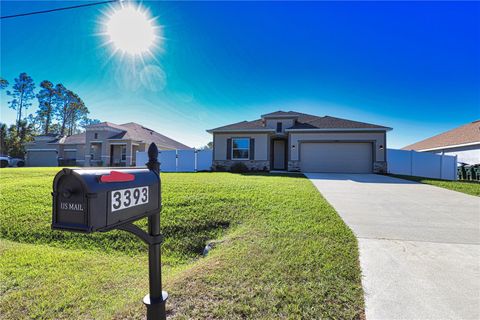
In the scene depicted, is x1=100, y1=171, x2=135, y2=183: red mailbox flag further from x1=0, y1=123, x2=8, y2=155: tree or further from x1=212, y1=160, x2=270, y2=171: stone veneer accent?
x1=0, y1=123, x2=8, y2=155: tree

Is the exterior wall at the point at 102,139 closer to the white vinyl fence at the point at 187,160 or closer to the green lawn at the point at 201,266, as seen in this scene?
the white vinyl fence at the point at 187,160

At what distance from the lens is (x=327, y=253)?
115 inches

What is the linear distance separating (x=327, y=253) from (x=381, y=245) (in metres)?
0.99

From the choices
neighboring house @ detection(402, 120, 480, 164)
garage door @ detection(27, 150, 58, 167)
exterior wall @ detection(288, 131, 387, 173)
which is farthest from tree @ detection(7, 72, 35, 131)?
neighboring house @ detection(402, 120, 480, 164)

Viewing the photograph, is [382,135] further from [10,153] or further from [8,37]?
[10,153]

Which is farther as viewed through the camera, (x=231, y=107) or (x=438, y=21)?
(x=231, y=107)

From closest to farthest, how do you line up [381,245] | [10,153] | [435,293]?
[435,293] → [381,245] → [10,153]

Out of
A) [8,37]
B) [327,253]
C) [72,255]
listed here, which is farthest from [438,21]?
[8,37]

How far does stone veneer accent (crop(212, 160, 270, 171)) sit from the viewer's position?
1545 cm

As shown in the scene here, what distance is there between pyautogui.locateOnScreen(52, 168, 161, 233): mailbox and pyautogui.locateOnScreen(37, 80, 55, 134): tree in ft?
164

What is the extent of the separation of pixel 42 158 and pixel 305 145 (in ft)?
105

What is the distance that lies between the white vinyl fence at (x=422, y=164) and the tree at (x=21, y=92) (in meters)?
50.9

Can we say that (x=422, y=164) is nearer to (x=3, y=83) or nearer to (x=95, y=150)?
(x=95, y=150)

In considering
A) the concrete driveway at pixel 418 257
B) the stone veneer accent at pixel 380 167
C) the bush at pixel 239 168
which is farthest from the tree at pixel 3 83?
the stone veneer accent at pixel 380 167
